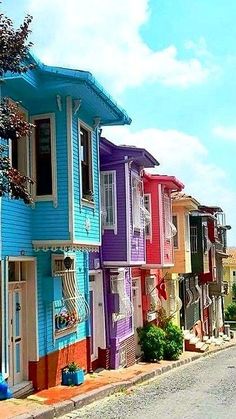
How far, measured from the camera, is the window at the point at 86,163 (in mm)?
13477

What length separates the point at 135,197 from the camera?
18766 mm

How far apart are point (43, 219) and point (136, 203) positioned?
697 cm

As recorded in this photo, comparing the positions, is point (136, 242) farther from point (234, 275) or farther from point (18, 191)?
point (234, 275)

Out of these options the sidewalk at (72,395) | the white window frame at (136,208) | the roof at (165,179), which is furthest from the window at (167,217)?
the sidewalk at (72,395)

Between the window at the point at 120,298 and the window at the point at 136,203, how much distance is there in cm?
172

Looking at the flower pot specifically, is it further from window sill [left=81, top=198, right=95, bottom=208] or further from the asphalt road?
window sill [left=81, top=198, right=95, bottom=208]

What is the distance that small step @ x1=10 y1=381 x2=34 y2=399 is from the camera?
11406 millimetres

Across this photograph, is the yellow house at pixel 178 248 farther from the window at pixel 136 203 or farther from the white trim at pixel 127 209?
the white trim at pixel 127 209

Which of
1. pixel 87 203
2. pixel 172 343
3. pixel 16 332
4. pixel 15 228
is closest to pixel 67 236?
pixel 15 228

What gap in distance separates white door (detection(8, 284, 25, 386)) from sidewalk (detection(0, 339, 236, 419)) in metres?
0.60

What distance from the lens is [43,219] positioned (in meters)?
12.2

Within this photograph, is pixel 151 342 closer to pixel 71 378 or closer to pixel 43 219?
pixel 71 378

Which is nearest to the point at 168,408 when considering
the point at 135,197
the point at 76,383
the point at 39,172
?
the point at 76,383

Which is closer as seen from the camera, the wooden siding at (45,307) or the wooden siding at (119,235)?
the wooden siding at (45,307)
